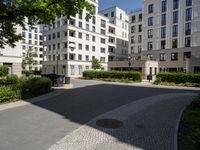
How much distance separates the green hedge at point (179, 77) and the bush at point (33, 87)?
17119mm

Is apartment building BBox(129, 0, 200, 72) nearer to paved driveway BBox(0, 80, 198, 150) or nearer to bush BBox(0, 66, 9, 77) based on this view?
bush BBox(0, 66, 9, 77)

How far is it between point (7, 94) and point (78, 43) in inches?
1651

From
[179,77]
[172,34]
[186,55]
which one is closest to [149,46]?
[172,34]

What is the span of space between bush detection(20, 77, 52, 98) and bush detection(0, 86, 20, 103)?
0.55m

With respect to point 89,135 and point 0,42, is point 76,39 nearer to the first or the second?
point 0,42

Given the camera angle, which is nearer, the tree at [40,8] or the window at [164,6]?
the tree at [40,8]

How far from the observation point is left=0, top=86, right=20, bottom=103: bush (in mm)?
11385

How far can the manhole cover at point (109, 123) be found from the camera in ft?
A: 24.4

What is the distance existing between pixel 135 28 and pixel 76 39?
20291 mm

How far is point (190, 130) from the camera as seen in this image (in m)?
6.93

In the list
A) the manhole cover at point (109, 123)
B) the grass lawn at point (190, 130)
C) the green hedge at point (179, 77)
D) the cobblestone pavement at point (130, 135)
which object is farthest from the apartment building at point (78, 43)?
the grass lawn at point (190, 130)

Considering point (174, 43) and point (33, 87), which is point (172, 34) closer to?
point (174, 43)

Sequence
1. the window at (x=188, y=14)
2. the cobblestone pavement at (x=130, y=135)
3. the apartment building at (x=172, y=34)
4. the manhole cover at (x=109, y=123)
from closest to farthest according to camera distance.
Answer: the cobblestone pavement at (x=130, y=135), the manhole cover at (x=109, y=123), the apartment building at (x=172, y=34), the window at (x=188, y=14)

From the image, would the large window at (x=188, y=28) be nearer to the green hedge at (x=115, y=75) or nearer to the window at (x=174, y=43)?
the window at (x=174, y=43)
